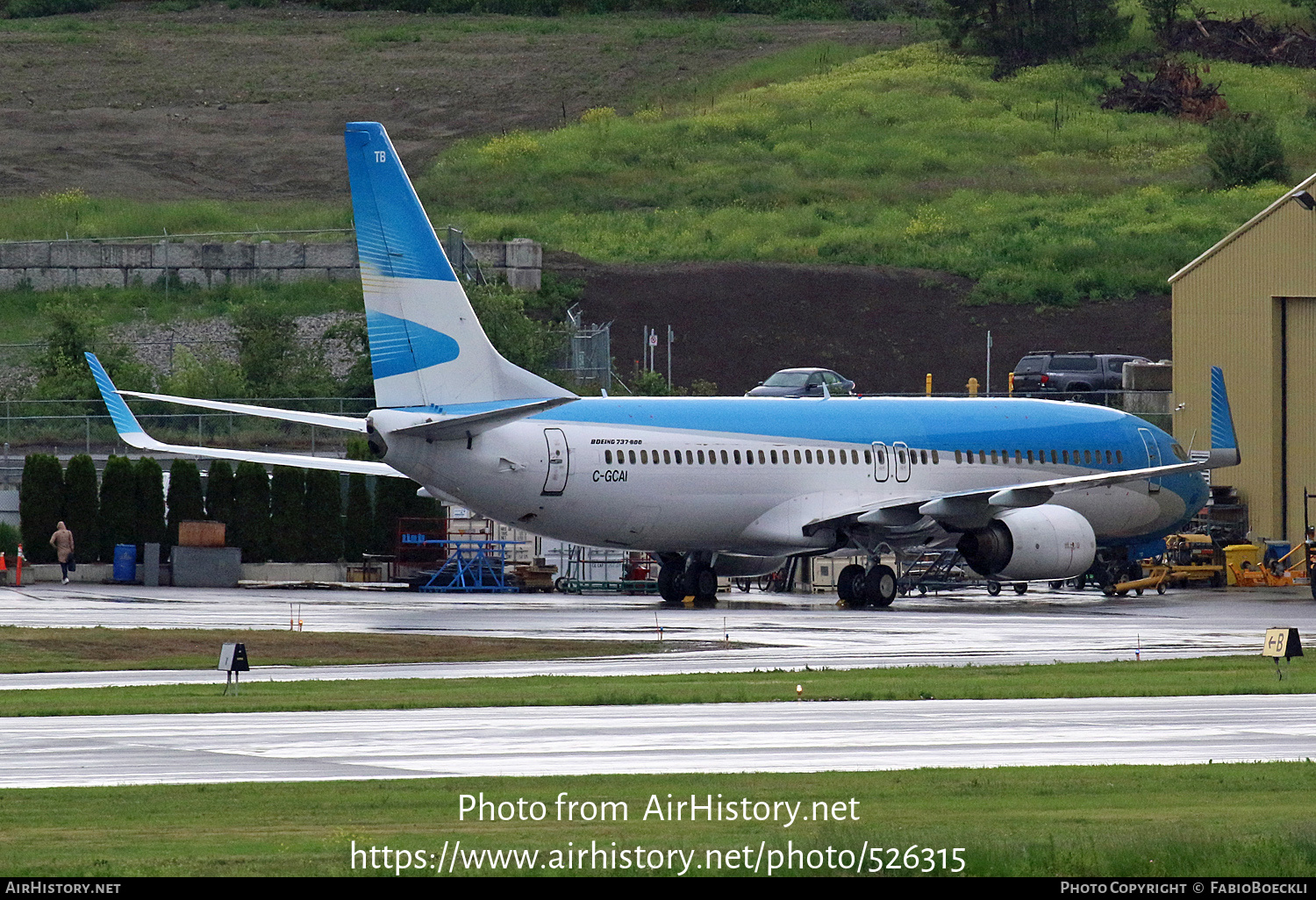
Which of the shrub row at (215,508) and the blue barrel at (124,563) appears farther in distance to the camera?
the shrub row at (215,508)

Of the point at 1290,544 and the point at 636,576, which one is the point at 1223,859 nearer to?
the point at 636,576

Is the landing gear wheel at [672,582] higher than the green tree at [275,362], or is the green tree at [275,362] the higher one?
the green tree at [275,362]

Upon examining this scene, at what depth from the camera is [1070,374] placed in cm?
6906

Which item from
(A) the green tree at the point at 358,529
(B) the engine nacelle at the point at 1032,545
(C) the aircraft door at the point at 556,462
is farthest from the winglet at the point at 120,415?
(B) the engine nacelle at the point at 1032,545

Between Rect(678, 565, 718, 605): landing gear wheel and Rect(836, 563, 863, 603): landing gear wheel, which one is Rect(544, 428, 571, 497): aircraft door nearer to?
Rect(678, 565, 718, 605): landing gear wheel

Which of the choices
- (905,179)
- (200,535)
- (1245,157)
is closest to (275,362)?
(200,535)

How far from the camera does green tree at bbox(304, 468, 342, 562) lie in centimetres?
4647

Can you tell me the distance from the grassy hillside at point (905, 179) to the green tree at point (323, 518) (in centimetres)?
4266

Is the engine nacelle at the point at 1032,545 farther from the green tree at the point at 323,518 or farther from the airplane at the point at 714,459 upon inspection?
the green tree at the point at 323,518

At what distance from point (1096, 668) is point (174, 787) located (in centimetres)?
1336

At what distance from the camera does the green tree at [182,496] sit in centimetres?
4578

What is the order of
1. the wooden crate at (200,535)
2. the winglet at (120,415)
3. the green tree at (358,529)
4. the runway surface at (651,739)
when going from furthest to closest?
1. the green tree at (358,529)
2. the wooden crate at (200,535)
3. the winglet at (120,415)
4. the runway surface at (651,739)

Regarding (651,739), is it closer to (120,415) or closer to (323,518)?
(120,415)

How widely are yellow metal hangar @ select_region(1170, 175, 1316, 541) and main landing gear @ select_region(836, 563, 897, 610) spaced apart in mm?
15146
